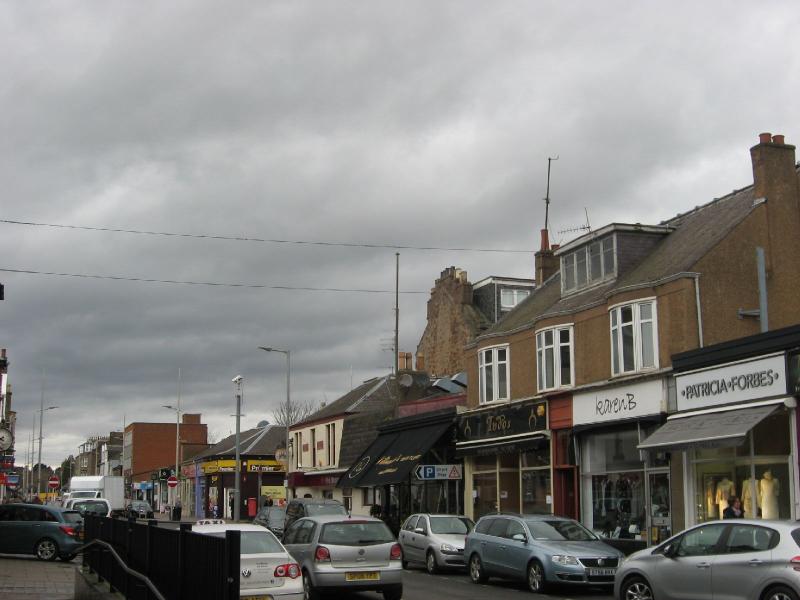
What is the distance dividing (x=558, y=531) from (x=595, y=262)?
12.4 m

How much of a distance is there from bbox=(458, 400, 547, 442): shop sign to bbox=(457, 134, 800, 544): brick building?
72 mm

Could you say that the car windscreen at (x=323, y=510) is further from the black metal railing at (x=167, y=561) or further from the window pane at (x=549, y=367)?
the black metal railing at (x=167, y=561)

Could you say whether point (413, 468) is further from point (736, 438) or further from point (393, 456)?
point (736, 438)

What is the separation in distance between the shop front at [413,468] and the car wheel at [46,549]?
42.3 feet

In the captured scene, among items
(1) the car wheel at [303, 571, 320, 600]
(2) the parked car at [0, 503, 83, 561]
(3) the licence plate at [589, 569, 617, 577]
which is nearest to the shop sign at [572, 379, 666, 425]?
(3) the licence plate at [589, 569, 617, 577]

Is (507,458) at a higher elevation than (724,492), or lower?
higher

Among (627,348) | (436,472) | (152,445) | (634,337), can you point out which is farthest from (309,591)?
(152,445)

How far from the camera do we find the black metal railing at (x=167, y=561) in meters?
8.00

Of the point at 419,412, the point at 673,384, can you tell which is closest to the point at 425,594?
the point at 673,384

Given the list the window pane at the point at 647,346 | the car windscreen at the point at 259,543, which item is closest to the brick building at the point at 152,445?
the window pane at the point at 647,346

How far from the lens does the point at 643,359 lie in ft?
87.2

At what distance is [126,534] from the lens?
15180 millimetres

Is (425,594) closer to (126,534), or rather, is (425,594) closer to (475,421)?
(126,534)

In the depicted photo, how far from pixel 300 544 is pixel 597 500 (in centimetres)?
1381
